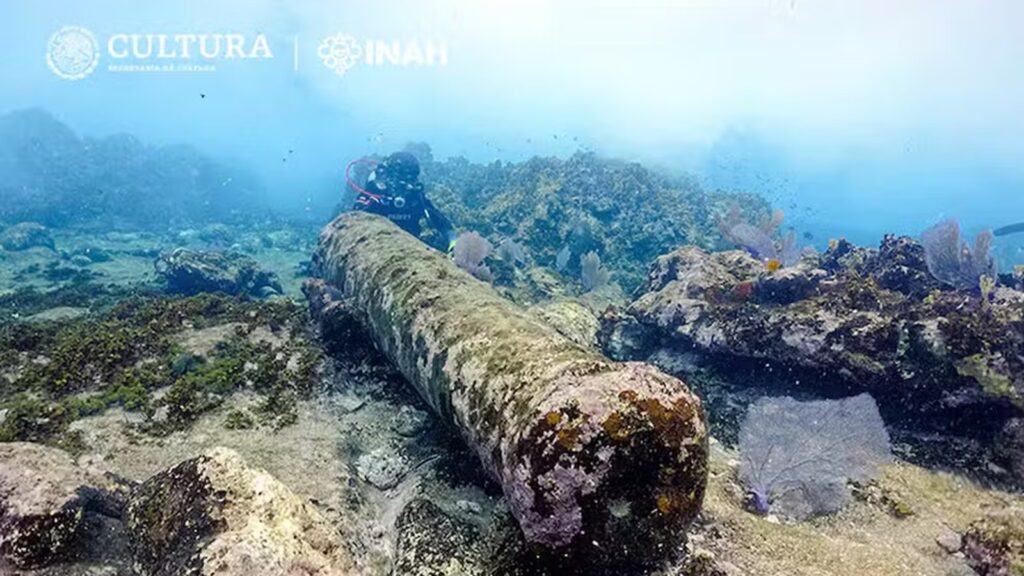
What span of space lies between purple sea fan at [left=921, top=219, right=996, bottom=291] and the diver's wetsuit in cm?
1235

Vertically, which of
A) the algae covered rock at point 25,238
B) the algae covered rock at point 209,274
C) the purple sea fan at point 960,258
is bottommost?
the algae covered rock at point 25,238

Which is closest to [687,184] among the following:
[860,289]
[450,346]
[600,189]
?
[600,189]

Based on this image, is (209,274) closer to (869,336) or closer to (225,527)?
(225,527)

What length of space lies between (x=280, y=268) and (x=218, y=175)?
112 ft

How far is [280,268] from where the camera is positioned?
20922 millimetres

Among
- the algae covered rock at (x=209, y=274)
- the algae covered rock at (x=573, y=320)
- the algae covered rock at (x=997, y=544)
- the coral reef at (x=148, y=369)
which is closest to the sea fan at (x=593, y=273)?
the algae covered rock at (x=573, y=320)

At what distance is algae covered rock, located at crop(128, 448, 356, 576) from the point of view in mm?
2939

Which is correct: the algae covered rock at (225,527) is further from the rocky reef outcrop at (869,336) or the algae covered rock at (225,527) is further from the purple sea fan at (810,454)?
the rocky reef outcrop at (869,336)

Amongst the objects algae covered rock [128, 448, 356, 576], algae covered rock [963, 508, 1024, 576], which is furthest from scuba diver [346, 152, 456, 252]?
Result: algae covered rock [963, 508, 1024, 576]

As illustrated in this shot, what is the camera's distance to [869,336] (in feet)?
21.8

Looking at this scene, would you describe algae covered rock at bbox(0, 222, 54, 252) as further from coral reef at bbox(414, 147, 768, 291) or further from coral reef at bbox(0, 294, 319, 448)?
coral reef at bbox(0, 294, 319, 448)

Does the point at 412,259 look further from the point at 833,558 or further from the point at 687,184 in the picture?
the point at 687,184

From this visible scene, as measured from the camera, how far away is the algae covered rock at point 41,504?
3.46 metres

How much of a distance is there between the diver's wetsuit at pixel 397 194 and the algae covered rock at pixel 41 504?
1169cm
